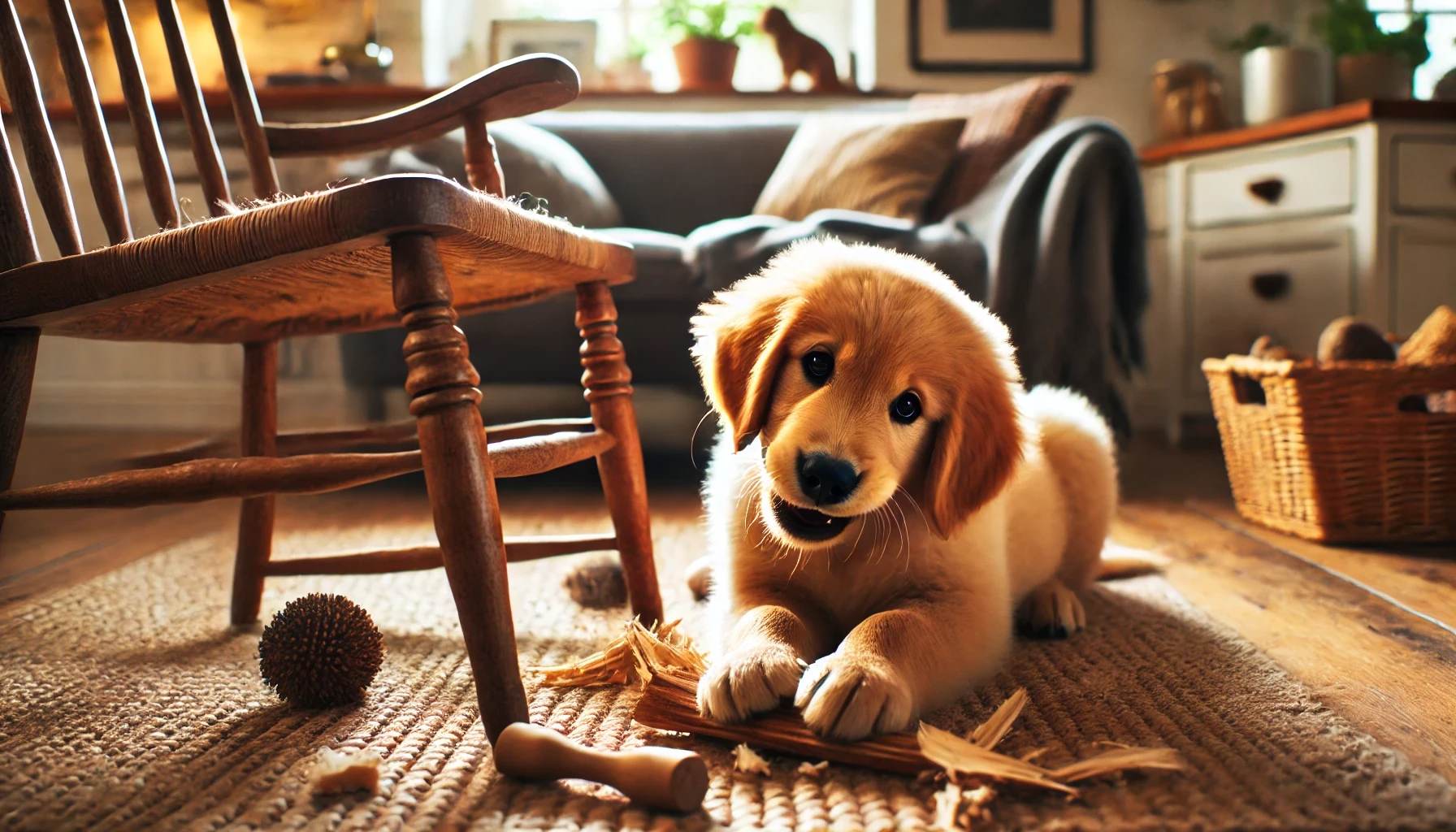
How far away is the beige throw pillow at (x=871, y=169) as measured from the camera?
282 centimetres

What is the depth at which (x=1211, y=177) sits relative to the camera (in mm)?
3412

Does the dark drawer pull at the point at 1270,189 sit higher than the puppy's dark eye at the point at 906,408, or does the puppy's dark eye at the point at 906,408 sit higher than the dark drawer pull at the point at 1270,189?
the dark drawer pull at the point at 1270,189

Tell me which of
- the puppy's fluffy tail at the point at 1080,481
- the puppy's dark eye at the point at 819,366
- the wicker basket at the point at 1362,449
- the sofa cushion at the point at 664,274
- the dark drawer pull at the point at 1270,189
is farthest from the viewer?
the dark drawer pull at the point at 1270,189

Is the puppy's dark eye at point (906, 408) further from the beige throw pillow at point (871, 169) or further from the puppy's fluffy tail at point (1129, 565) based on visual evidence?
the beige throw pillow at point (871, 169)

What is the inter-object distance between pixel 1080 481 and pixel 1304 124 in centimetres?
226

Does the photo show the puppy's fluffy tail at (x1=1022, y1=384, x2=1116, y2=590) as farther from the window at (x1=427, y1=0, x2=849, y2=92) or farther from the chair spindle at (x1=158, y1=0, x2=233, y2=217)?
the window at (x1=427, y1=0, x2=849, y2=92)

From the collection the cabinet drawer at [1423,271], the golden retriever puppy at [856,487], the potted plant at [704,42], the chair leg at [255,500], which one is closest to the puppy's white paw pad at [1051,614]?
the golden retriever puppy at [856,487]

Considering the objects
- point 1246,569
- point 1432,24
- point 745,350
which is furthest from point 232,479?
point 1432,24

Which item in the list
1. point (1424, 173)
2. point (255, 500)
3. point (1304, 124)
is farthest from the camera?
point (1304, 124)

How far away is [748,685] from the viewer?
3.03ft

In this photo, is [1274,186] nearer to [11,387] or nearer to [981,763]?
[981,763]

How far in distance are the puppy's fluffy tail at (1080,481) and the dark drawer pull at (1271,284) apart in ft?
6.85

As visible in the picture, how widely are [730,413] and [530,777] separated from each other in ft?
1.42

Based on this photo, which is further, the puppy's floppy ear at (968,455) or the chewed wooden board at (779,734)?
the puppy's floppy ear at (968,455)
